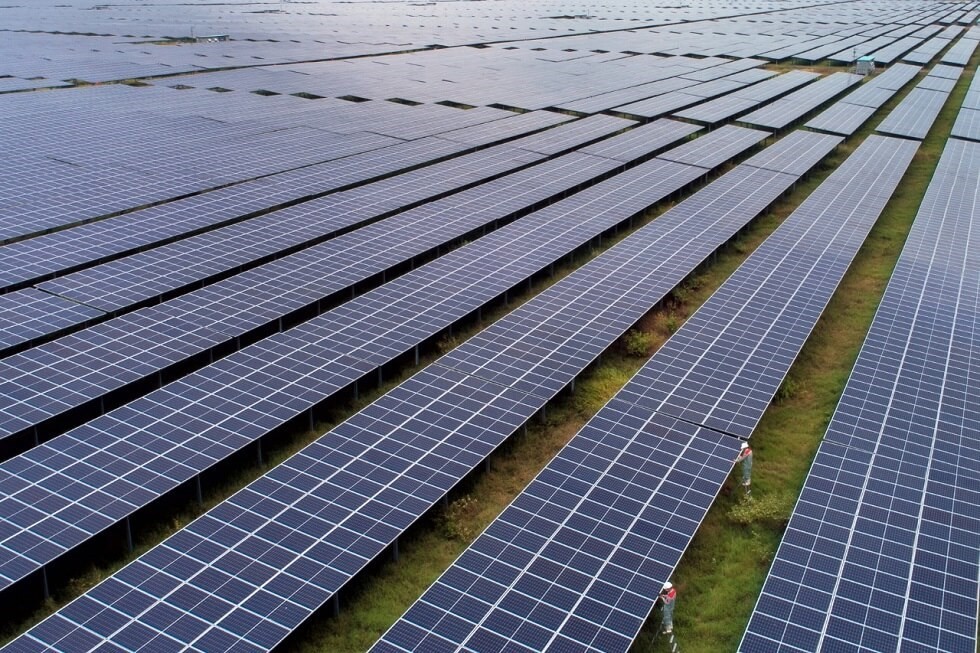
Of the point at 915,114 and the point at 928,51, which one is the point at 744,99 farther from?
the point at 928,51

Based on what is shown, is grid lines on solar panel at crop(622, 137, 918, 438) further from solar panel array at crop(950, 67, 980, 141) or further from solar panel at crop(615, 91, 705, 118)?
solar panel at crop(615, 91, 705, 118)

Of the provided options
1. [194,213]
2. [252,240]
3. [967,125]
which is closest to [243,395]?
[252,240]

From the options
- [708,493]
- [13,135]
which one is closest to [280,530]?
[708,493]

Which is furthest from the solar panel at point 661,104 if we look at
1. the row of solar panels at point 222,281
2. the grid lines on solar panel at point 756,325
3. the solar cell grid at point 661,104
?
the row of solar panels at point 222,281

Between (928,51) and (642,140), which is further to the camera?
(928,51)

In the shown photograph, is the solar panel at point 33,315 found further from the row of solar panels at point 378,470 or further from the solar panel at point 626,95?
the solar panel at point 626,95

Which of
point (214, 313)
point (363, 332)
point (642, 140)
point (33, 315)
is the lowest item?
point (642, 140)
